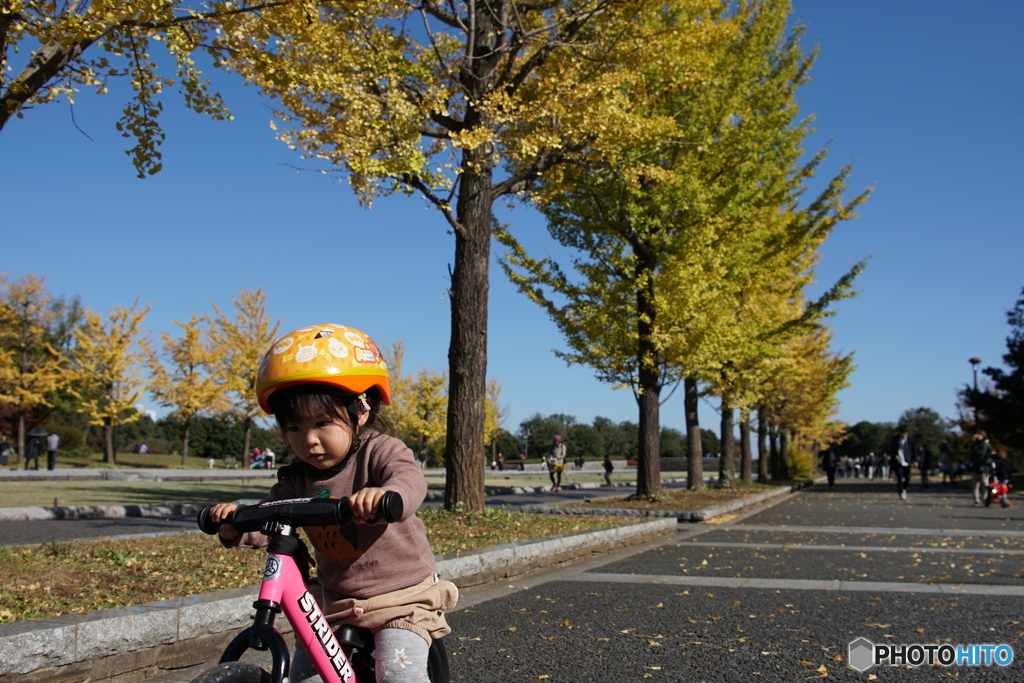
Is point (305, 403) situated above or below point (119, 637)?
above

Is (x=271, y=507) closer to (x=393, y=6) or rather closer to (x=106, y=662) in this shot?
(x=106, y=662)

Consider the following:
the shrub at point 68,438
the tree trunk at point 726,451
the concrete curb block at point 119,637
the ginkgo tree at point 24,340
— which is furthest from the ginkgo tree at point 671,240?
the shrub at point 68,438

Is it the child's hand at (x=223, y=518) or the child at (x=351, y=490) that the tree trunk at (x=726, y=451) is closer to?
the child at (x=351, y=490)

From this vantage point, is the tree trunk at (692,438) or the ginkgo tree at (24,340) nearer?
the tree trunk at (692,438)

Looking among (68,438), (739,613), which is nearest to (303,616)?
(739,613)

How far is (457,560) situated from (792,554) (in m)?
4.54

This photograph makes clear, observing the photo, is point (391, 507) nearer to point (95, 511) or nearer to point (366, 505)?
point (366, 505)

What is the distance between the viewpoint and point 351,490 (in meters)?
2.42

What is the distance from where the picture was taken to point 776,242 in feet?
60.7

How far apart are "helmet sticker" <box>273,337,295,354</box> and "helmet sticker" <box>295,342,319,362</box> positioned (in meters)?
0.04

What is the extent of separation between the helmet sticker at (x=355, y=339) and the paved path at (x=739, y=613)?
7.51 ft

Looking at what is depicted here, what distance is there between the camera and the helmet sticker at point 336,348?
2326 millimetres

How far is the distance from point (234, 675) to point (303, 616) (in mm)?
204

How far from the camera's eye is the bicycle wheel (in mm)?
1812
